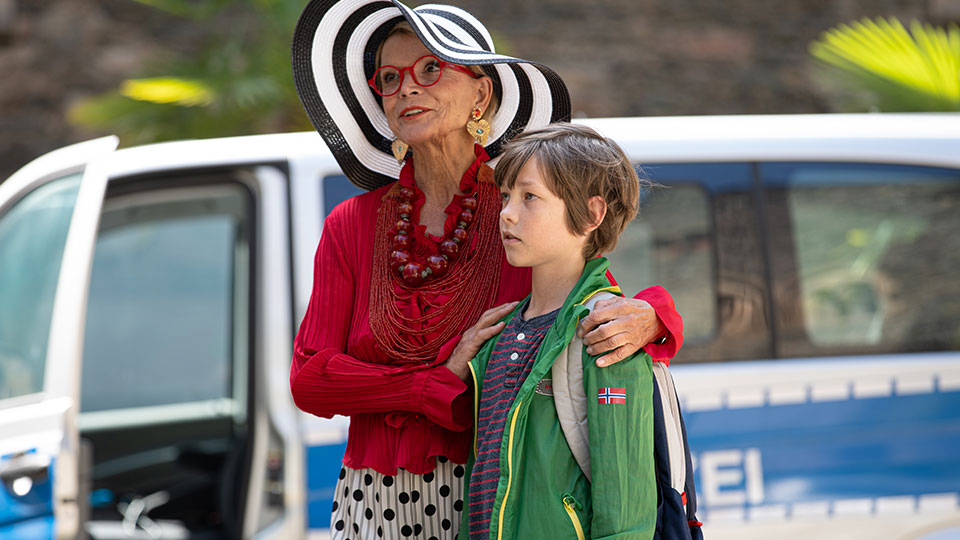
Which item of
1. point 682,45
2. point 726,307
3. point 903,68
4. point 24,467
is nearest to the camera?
point 24,467

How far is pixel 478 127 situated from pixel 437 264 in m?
0.30

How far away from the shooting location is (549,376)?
1.62m

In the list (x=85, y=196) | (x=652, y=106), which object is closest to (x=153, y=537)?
(x=85, y=196)

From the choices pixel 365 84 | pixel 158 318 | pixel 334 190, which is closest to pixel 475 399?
pixel 365 84

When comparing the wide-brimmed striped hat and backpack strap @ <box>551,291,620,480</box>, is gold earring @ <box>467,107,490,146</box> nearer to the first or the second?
the wide-brimmed striped hat

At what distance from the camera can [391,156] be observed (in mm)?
2070

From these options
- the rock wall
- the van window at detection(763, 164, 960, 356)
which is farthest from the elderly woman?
the rock wall

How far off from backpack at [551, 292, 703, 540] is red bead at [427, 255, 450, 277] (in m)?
0.34

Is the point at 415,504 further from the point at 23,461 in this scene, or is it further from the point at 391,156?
the point at 23,461

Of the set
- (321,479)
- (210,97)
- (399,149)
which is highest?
(210,97)

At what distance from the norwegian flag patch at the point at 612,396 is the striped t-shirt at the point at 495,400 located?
153 millimetres

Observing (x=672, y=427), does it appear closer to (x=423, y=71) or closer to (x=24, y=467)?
(x=423, y=71)

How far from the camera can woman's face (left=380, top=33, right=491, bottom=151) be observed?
6.05 ft

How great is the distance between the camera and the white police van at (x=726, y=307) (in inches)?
116
